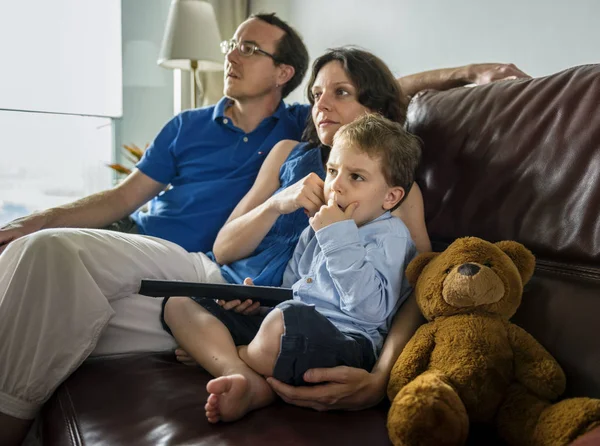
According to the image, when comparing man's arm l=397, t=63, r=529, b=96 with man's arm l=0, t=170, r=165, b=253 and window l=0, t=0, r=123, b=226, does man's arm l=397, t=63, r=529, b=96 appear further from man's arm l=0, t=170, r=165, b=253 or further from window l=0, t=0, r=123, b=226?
window l=0, t=0, r=123, b=226

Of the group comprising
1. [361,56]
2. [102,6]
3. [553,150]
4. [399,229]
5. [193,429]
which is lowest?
[193,429]

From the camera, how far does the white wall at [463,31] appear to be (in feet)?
6.34

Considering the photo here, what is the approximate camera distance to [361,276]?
1.08 m

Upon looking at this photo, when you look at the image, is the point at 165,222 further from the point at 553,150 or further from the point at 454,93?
the point at 553,150

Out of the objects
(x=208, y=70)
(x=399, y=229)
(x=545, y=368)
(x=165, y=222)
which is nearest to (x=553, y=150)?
(x=399, y=229)

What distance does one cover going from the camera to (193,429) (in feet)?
2.97

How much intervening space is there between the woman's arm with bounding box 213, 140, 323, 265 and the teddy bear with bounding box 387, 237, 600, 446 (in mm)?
316

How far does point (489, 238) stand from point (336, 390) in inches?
17.9

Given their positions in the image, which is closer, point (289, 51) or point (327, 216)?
point (327, 216)

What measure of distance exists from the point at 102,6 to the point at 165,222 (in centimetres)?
254

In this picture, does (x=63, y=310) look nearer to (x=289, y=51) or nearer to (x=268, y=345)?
(x=268, y=345)

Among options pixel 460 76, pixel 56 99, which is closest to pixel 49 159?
pixel 56 99

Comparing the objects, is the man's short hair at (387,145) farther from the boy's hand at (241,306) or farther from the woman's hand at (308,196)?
the boy's hand at (241,306)

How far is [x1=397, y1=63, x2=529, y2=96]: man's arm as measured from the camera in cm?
155
